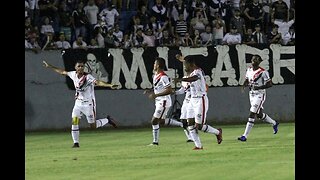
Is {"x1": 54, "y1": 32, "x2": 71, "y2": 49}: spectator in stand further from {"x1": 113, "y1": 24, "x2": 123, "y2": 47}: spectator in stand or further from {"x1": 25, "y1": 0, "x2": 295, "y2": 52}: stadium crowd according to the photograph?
{"x1": 113, "y1": 24, "x2": 123, "y2": 47}: spectator in stand

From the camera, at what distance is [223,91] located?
112 ft

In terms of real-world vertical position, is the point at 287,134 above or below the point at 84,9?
below

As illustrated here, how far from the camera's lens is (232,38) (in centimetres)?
3466

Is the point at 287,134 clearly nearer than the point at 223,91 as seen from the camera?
Yes

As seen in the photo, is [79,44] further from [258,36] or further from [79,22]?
[258,36]

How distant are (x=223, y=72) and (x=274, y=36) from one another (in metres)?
2.35

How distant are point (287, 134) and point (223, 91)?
20.0 feet

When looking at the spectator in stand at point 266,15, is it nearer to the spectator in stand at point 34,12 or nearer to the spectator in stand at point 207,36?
the spectator in stand at point 207,36

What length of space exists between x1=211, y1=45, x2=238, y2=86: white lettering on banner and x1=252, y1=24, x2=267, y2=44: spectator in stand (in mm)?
1159

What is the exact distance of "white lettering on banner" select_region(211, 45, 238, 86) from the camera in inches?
1352

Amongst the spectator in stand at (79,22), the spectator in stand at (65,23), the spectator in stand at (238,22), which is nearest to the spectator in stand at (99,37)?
the spectator in stand at (79,22)
